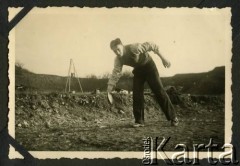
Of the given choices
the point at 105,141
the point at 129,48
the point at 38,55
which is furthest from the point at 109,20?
the point at 105,141

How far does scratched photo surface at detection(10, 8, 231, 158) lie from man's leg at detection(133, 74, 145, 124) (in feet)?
0.04

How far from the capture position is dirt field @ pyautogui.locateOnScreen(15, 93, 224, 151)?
1.01 meters

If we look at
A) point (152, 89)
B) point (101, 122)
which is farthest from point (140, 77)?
point (101, 122)

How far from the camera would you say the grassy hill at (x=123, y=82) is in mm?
1008

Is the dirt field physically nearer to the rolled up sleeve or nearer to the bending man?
the bending man

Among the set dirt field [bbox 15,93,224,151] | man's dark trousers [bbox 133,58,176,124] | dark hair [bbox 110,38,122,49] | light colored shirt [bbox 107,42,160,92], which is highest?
dark hair [bbox 110,38,122,49]

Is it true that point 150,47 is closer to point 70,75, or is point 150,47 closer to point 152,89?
point 152,89

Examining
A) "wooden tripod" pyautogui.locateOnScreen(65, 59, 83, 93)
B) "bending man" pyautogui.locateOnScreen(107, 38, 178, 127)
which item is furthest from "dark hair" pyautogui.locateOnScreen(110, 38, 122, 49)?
"wooden tripod" pyautogui.locateOnScreen(65, 59, 83, 93)

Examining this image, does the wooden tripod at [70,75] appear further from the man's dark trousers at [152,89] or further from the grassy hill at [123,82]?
the man's dark trousers at [152,89]

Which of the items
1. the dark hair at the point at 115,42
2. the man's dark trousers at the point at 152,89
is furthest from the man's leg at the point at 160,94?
the dark hair at the point at 115,42

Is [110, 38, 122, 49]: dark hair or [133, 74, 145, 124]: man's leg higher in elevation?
Result: [110, 38, 122, 49]: dark hair

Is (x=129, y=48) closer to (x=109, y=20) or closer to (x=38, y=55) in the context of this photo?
(x=109, y=20)

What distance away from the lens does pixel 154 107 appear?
102 centimetres

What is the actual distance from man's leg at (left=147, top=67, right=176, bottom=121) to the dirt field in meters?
0.01
